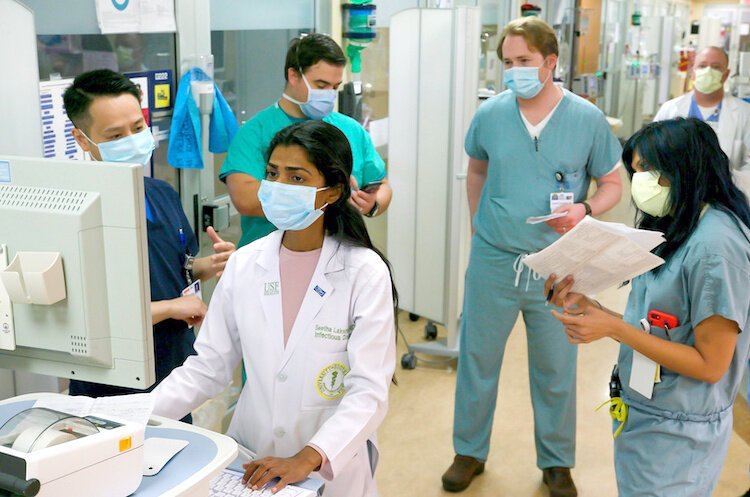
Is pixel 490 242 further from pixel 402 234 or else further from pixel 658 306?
pixel 402 234

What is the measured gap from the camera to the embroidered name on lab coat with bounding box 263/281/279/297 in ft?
6.13

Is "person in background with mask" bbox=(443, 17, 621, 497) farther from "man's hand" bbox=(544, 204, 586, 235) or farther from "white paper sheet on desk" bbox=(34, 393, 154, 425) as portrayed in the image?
"white paper sheet on desk" bbox=(34, 393, 154, 425)

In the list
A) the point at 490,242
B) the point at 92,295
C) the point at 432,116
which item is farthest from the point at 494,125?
the point at 92,295

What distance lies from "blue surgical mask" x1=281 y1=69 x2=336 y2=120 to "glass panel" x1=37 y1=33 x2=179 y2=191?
0.49 meters

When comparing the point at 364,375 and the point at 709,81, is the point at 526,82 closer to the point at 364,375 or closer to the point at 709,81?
the point at 364,375

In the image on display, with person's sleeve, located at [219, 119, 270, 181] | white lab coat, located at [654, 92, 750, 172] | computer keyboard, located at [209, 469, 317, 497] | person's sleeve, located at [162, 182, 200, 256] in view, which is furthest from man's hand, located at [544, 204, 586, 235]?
white lab coat, located at [654, 92, 750, 172]

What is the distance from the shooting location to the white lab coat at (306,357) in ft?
5.94

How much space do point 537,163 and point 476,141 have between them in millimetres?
292

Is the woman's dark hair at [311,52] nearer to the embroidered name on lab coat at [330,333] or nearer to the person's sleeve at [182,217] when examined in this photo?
the person's sleeve at [182,217]

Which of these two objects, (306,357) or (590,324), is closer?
(306,357)

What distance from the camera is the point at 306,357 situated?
1.82 m

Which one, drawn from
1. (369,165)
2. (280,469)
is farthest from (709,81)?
(280,469)

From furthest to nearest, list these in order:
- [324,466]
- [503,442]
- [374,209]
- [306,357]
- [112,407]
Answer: [503,442], [374,209], [306,357], [324,466], [112,407]

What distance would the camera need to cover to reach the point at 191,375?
73.6 inches
